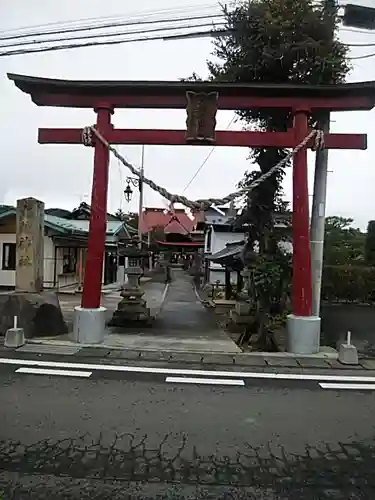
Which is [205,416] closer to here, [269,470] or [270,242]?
[269,470]

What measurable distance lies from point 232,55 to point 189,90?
3.56 metres

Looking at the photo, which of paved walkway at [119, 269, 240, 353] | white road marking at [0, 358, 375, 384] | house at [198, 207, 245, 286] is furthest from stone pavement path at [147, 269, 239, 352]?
house at [198, 207, 245, 286]

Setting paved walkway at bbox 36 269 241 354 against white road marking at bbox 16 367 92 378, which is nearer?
white road marking at bbox 16 367 92 378

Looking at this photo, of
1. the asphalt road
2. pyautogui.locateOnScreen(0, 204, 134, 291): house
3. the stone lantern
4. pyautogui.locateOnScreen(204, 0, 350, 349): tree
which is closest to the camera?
the asphalt road

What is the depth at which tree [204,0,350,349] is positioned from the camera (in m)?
10.4

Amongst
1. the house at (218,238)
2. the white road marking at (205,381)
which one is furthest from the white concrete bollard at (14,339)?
the house at (218,238)

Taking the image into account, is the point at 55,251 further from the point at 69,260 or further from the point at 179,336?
the point at 179,336

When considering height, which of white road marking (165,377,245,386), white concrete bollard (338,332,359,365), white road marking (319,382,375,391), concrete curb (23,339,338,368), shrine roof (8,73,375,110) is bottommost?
concrete curb (23,339,338,368)

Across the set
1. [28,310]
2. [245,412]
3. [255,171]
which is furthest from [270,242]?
[245,412]

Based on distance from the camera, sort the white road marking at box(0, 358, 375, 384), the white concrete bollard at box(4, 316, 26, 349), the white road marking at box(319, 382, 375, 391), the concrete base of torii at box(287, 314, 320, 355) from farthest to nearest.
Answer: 1. the concrete base of torii at box(287, 314, 320, 355)
2. the white concrete bollard at box(4, 316, 26, 349)
3. the white road marking at box(0, 358, 375, 384)
4. the white road marking at box(319, 382, 375, 391)

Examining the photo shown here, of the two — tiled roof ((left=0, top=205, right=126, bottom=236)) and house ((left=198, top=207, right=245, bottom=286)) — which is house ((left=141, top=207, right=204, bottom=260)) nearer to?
house ((left=198, top=207, right=245, bottom=286))

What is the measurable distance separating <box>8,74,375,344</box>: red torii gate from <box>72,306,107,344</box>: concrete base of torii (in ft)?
0.70

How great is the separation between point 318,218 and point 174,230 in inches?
972

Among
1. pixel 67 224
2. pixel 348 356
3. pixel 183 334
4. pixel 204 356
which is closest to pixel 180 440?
pixel 204 356
